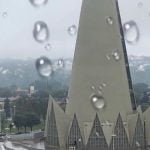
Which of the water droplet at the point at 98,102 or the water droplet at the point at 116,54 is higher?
the water droplet at the point at 116,54

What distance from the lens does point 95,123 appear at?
2042cm

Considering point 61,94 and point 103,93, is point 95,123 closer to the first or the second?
point 103,93

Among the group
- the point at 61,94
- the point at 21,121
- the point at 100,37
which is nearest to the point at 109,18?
the point at 100,37

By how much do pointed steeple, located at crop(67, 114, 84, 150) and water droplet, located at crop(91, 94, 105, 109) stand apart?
1.03m

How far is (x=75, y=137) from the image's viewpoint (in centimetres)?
2075

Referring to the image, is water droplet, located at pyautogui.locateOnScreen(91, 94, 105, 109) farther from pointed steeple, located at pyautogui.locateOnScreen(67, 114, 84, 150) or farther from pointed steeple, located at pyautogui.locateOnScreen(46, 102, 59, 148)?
pointed steeple, located at pyautogui.locateOnScreen(46, 102, 59, 148)

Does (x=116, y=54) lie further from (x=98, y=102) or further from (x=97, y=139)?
(x=97, y=139)

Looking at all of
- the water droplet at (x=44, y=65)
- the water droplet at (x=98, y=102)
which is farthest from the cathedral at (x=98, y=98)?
the water droplet at (x=44, y=65)

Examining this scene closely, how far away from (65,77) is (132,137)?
200ft

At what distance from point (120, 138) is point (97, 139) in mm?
951

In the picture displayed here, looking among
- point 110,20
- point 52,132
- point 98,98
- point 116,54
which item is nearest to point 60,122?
point 52,132

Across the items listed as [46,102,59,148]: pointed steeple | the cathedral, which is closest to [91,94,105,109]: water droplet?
the cathedral

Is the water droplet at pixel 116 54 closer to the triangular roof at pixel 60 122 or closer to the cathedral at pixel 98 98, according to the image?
the cathedral at pixel 98 98

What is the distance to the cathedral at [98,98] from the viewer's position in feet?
67.8
